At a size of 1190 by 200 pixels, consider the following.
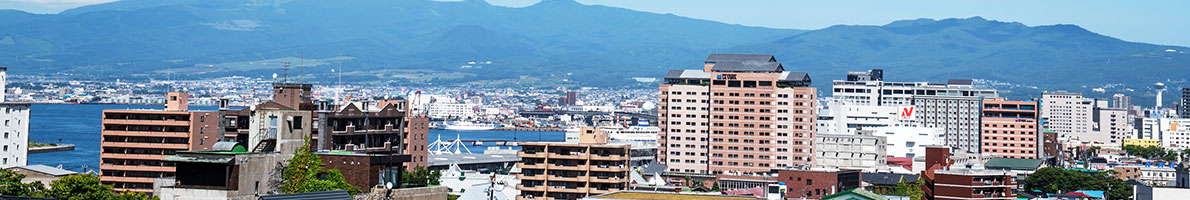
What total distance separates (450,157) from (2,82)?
45.7 m

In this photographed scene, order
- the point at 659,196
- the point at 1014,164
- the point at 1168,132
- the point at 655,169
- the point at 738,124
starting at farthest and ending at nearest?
the point at 1168,132
the point at 1014,164
the point at 738,124
the point at 655,169
the point at 659,196

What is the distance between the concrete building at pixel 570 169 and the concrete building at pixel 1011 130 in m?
65.6

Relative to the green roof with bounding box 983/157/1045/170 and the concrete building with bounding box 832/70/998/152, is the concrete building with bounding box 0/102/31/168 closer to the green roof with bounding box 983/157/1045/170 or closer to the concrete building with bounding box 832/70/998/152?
the green roof with bounding box 983/157/1045/170

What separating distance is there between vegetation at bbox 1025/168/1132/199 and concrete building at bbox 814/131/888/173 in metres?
10.5

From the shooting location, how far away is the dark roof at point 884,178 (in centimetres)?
7325

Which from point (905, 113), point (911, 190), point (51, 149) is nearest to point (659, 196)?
point (911, 190)

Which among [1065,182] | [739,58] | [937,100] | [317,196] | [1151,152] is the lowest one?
[1065,182]

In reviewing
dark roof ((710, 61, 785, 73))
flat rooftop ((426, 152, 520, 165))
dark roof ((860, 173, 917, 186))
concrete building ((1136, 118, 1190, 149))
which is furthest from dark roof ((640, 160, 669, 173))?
concrete building ((1136, 118, 1190, 149))

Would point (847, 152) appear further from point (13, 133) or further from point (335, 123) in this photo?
point (335, 123)

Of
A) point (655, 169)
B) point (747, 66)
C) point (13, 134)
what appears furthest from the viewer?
point (747, 66)

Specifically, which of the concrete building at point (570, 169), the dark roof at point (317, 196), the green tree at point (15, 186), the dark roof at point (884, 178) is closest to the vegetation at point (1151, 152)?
the dark roof at point (884, 178)

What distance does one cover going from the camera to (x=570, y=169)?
54.9 meters

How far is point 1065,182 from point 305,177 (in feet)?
211

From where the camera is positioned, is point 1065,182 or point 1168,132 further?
point 1168,132
